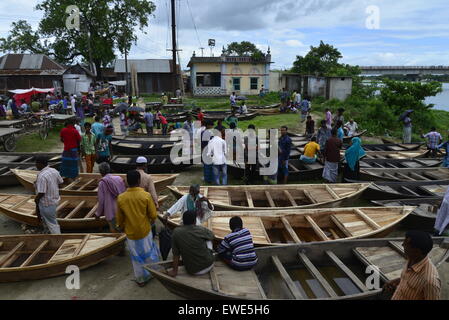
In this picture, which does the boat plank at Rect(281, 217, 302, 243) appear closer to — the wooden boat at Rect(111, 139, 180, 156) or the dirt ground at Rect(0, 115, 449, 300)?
the dirt ground at Rect(0, 115, 449, 300)

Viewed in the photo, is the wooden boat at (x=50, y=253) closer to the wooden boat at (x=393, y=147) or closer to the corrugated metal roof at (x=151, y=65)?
the wooden boat at (x=393, y=147)

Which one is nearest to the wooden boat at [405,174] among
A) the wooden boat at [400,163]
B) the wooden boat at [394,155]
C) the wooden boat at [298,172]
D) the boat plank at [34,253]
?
the wooden boat at [400,163]

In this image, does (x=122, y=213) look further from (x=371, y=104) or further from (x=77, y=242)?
(x=371, y=104)

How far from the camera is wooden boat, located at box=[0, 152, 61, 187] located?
32.4 ft

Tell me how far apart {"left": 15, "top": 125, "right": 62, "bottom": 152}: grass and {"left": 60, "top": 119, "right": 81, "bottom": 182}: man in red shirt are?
6.95 m

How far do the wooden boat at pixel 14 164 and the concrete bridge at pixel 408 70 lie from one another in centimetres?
5724

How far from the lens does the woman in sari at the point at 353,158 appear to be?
9.05 meters

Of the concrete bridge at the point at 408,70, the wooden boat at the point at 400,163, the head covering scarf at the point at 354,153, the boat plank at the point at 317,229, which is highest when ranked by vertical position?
the concrete bridge at the point at 408,70

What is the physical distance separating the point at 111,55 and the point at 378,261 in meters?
36.8

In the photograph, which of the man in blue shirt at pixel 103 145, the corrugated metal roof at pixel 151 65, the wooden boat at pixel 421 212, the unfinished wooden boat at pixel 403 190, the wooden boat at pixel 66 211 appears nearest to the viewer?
the wooden boat at pixel 66 211

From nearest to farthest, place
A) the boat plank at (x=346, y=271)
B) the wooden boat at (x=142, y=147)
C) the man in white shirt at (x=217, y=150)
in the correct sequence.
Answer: the boat plank at (x=346, y=271) → the man in white shirt at (x=217, y=150) → the wooden boat at (x=142, y=147)

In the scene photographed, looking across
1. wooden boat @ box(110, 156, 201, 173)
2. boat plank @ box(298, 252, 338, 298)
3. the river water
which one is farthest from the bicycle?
the river water
